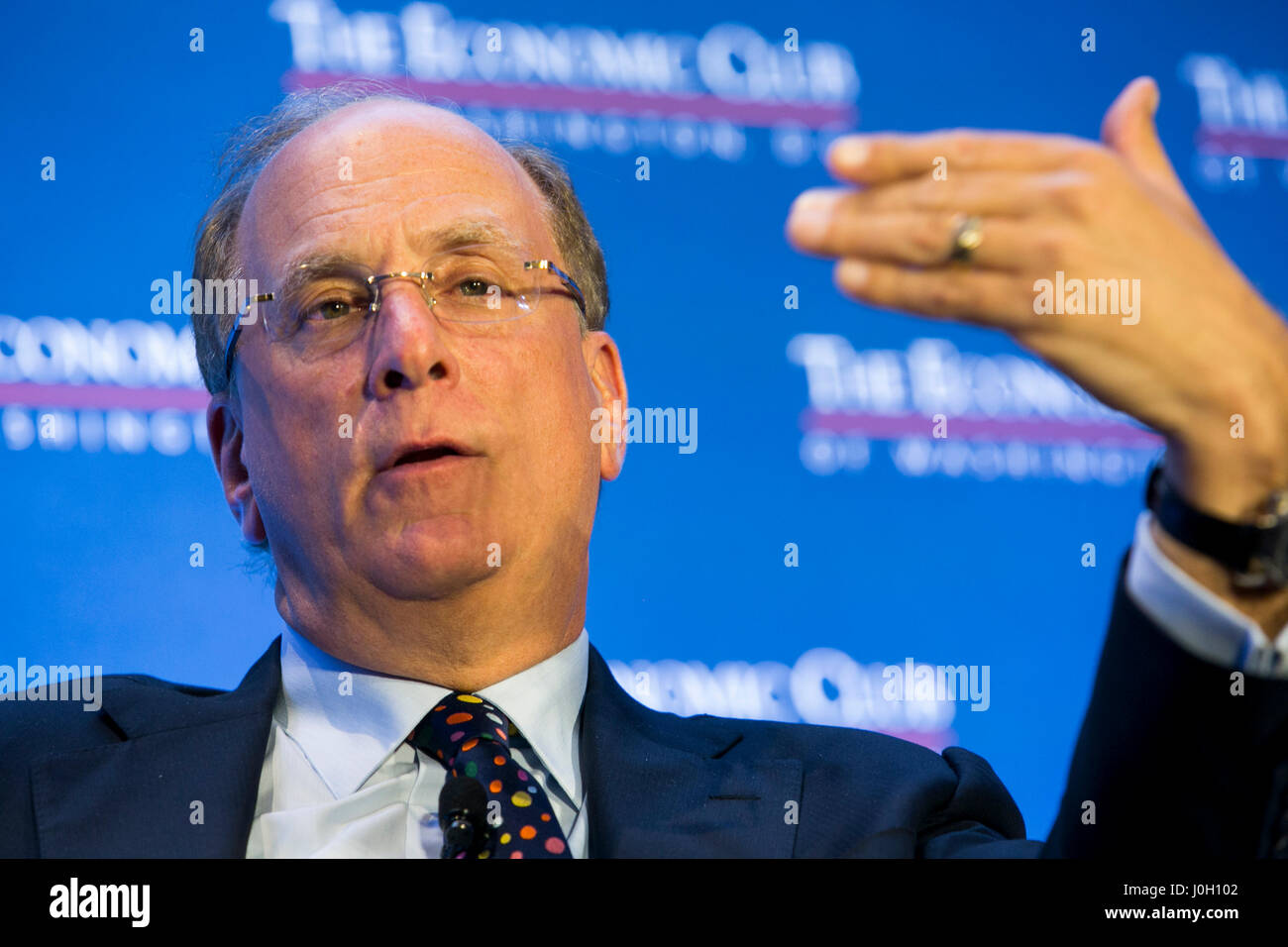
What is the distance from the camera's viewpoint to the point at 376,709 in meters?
1.72

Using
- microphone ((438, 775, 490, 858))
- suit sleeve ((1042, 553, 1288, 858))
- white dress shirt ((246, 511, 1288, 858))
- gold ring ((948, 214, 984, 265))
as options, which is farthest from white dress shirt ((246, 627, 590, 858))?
gold ring ((948, 214, 984, 265))

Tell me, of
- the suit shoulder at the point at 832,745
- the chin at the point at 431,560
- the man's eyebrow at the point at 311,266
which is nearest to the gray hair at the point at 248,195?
the man's eyebrow at the point at 311,266

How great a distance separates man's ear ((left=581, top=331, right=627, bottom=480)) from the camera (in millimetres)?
2039

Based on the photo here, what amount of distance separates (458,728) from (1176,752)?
926 mm

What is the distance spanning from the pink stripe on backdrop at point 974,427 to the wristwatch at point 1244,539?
1.49m

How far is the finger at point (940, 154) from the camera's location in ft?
3.25

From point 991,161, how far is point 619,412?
1.20 metres

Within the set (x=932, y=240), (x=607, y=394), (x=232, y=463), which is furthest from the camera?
(x=607, y=394)

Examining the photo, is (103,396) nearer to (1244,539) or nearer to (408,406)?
(408,406)

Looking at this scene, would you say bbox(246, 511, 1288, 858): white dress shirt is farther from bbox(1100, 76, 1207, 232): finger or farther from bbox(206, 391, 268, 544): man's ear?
bbox(1100, 76, 1207, 232): finger

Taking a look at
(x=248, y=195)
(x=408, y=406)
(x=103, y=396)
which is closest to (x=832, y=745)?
(x=408, y=406)

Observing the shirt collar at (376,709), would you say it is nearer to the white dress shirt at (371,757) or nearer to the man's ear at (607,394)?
the white dress shirt at (371,757)

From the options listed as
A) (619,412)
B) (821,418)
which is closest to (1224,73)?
(821,418)
